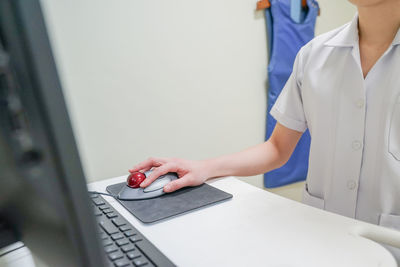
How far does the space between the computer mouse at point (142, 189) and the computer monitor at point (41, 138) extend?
1.39 ft

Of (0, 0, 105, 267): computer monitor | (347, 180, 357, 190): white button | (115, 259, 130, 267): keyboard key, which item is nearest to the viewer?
(0, 0, 105, 267): computer monitor

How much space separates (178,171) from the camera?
727 millimetres

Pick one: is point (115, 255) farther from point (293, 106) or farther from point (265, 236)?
point (293, 106)

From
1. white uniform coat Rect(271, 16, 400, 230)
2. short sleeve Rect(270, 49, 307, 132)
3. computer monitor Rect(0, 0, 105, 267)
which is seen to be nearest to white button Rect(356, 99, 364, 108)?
white uniform coat Rect(271, 16, 400, 230)

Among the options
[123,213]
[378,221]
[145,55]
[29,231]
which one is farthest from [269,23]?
[29,231]

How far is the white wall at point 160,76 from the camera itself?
1.02 meters

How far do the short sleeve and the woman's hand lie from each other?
29 cm

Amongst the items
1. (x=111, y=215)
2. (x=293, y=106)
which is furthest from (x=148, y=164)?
(x=293, y=106)

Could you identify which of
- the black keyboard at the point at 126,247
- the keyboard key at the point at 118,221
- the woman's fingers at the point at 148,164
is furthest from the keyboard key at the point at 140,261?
the woman's fingers at the point at 148,164

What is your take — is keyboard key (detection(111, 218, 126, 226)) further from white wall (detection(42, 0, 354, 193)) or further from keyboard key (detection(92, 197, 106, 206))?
white wall (detection(42, 0, 354, 193))

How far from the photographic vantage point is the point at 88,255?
194 millimetres

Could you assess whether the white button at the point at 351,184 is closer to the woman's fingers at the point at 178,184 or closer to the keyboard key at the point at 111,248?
the woman's fingers at the point at 178,184

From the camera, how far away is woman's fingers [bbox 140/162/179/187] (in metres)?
0.68

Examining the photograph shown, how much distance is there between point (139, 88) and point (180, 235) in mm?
739
